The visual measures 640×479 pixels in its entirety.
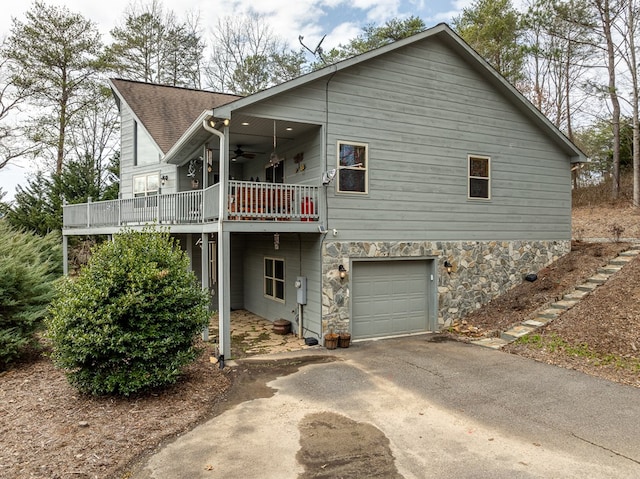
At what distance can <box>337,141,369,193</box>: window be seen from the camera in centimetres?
921

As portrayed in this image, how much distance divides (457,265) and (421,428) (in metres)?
6.22

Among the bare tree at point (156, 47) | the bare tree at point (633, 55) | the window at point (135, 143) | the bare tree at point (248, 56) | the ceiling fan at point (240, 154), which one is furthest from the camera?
the bare tree at point (248, 56)

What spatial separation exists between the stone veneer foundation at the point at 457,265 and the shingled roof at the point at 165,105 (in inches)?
279

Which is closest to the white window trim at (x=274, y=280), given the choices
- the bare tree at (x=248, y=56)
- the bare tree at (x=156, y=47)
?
the bare tree at (x=248, y=56)

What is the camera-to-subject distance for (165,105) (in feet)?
48.9

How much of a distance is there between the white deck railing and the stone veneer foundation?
1070mm

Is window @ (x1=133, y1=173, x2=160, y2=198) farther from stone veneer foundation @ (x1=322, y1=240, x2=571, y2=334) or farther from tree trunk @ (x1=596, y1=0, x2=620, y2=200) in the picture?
tree trunk @ (x1=596, y1=0, x2=620, y2=200)

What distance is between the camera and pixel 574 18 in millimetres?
17734

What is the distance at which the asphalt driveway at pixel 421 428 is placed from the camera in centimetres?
417

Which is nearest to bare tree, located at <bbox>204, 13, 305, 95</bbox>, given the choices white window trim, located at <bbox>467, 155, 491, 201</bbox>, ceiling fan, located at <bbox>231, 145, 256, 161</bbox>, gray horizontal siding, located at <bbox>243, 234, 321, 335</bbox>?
ceiling fan, located at <bbox>231, 145, 256, 161</bbox>

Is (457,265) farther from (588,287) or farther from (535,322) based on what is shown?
(588,287)

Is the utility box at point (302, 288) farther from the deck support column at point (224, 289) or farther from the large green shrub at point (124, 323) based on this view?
the large green shrub at point (124, 323)

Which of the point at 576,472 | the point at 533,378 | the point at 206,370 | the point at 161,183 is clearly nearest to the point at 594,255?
the point at 533,378

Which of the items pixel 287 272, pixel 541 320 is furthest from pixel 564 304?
pixel 287 272
